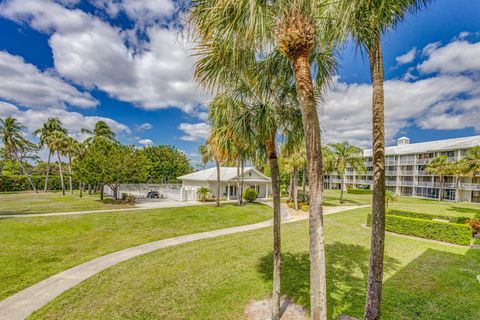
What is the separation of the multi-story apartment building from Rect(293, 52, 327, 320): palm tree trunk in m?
46.5

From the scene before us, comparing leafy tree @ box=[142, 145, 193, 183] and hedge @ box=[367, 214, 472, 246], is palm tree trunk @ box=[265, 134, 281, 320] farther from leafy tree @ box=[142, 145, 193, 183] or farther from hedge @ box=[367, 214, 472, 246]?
leafy tree @ box=[142, 145, 193, 183]

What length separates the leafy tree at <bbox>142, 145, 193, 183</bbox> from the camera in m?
48.2

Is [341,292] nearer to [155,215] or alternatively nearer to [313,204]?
[313,204]

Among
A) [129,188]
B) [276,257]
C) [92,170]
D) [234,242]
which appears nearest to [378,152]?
[276,257]

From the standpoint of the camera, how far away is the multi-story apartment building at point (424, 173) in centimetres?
3803

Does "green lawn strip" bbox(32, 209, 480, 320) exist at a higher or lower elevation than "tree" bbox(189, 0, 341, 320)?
lower

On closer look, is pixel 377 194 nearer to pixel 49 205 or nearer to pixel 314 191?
pixel 314 191

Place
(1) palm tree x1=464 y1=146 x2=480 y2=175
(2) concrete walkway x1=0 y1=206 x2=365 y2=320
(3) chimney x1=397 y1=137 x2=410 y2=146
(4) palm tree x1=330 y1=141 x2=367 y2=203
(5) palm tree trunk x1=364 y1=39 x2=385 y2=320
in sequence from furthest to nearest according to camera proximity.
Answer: (3) chimney x1=397 y1=137 x2=410 y2=146 < (4) palm tree x1=330 y1=141 x2=367 y2=203 < (1) palm tree x1=464 y1=146 x2=480 y2=175 < (2) concrete walkway x1=0 y1=206 x2=365 y2=320 < (5) palm tree trunk x1=364 y1=39 x2=385 y2=320

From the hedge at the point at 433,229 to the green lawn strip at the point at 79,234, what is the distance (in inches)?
358

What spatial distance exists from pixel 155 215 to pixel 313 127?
661 inches

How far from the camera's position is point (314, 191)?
362cm

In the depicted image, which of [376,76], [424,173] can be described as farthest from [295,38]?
[424,173]

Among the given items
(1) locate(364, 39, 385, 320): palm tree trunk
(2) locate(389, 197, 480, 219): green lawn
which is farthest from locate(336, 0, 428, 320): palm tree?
(2) locate(389, 197, 480, 219): green lawn

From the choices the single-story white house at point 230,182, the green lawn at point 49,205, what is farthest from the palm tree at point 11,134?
the single-story white house at point 230,182
